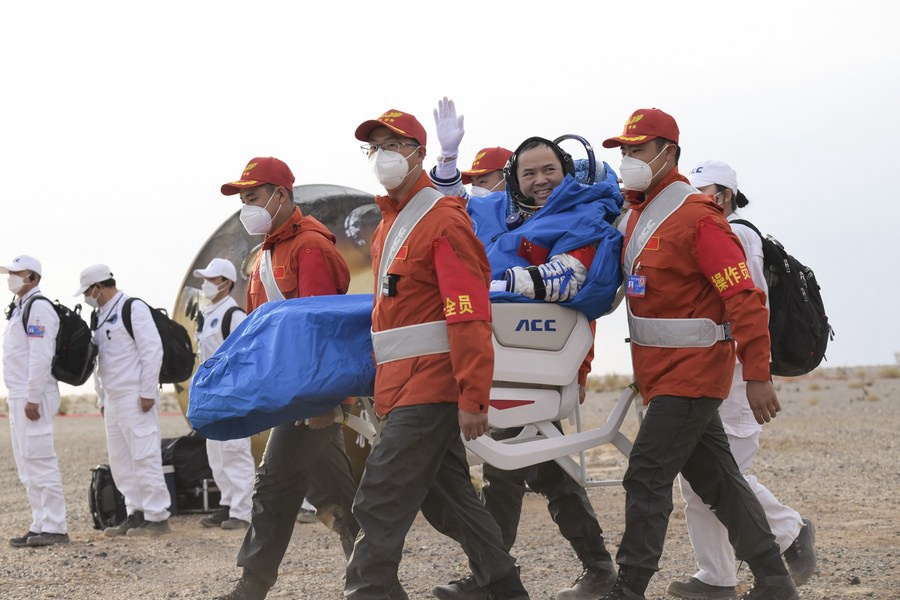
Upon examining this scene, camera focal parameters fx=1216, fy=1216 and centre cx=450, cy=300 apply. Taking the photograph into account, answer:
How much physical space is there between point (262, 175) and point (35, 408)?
4651 millimetres

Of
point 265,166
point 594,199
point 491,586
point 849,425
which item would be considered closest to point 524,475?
point 491,586

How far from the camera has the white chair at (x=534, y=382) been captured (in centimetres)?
557

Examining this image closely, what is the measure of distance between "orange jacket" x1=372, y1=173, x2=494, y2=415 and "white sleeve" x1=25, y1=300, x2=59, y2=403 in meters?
5.96

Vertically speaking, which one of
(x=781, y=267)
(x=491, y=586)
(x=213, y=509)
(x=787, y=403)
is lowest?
(x=787, y=403)

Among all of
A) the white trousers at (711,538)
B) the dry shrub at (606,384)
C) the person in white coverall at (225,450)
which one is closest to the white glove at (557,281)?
the white trousers at (711,538)

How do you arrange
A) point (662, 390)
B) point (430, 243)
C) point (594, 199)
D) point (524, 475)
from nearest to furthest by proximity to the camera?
point (430, 243), point (662, 390), point (594, 199), point (524, 475)

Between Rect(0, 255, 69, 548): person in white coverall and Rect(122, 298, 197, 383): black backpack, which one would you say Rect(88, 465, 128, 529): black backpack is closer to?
Rect(0, 255, 69, 548): person in white coverall

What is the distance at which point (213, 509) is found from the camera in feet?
39.7

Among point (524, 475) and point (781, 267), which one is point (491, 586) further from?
point (781, 267)

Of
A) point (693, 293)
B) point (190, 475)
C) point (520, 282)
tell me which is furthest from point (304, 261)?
point (190, 475)

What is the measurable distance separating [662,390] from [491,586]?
3.86 ft

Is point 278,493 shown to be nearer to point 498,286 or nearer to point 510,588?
point 510,588

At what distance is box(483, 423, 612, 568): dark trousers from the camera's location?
6574 millimetres

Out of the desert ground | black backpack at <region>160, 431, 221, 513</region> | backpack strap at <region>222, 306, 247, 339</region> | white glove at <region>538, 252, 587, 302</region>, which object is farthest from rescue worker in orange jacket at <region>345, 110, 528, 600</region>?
black backpack at <region>160, 431, 221, 513</region>
